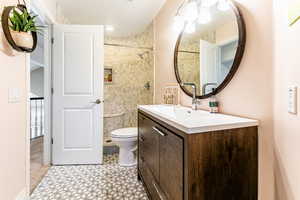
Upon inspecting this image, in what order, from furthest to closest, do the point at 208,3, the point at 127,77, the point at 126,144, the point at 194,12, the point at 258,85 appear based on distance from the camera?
1. the point at 127,77
2. the point at 126,144
3. the point at 194,12
4. the point at 208,3
5. the point at 258,85

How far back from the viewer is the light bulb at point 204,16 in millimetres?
1553

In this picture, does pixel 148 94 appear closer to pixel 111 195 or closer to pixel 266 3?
pixel 111 195

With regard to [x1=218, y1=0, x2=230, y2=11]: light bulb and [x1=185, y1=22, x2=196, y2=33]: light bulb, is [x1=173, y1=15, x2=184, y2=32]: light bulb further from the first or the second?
[x1=218, y1=0, x2=230, y2=11]: light bulb

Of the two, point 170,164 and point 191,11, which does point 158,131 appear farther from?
point 191,11

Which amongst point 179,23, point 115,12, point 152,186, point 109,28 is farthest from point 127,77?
point 152,186

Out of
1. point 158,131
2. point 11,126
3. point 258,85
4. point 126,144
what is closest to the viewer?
point 258,85

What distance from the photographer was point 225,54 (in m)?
1.34

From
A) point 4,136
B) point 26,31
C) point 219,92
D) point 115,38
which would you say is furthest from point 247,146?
point 115,38

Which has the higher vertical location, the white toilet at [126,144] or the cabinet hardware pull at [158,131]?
the cabinet hardware pull at [158,131]

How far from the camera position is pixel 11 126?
142 cm

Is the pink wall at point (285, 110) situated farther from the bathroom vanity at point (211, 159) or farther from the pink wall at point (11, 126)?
the pink wall at point (11, 126)

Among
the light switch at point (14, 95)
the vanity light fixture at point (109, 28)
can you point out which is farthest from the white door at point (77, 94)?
the light switch at point (14, 95)

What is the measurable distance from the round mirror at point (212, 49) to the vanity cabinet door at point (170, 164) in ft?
1.96

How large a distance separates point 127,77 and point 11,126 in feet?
8.19
